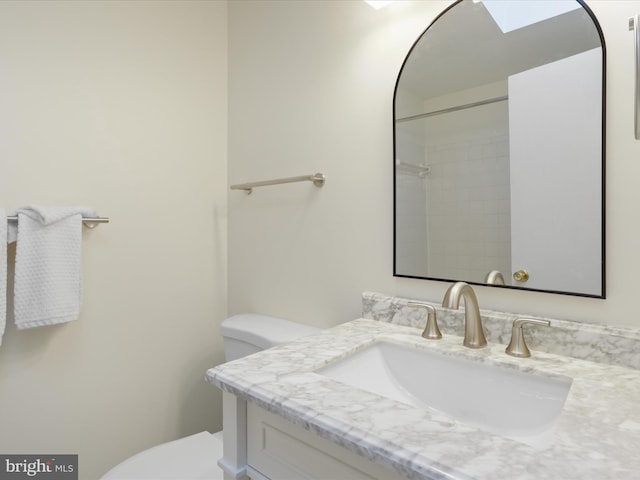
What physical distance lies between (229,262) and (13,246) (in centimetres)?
79

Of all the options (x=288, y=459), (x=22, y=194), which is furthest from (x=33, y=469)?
(x=288, y=459)

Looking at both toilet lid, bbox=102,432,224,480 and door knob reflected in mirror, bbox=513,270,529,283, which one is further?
toilet lid, bbox=102,432,224,480

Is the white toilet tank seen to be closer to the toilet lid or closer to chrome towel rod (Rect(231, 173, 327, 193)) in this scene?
the toilet lid

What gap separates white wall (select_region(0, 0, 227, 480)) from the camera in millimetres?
1246

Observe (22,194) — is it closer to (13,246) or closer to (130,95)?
(13,246)

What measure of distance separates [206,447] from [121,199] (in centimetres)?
95

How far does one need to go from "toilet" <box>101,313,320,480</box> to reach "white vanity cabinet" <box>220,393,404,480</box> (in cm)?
45

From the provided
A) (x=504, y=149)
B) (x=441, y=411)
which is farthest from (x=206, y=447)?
(x=504, y=149)

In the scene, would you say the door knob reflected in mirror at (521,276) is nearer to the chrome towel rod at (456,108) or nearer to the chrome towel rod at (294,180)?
the chrome towel rod at (456,108)

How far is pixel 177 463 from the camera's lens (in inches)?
45.8

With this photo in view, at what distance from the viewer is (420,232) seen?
112 centimetres

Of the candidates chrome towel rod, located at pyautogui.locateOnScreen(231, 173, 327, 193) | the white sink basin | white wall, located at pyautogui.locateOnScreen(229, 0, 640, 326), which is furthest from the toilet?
chrome towel rod, located at pyautogui.locateOnScreen(231, 173, 327, 193)

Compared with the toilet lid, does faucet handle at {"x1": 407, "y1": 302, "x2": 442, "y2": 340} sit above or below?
above

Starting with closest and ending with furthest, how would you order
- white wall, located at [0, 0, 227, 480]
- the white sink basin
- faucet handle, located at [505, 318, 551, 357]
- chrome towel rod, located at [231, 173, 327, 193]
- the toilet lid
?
the white sink basin, faucet handle, located at [505, 318, 551, 357], the toilet lid, white wall, located at [0, 0, 227, 480], chrome towel rod, located at [231, 173, 327, 193]
